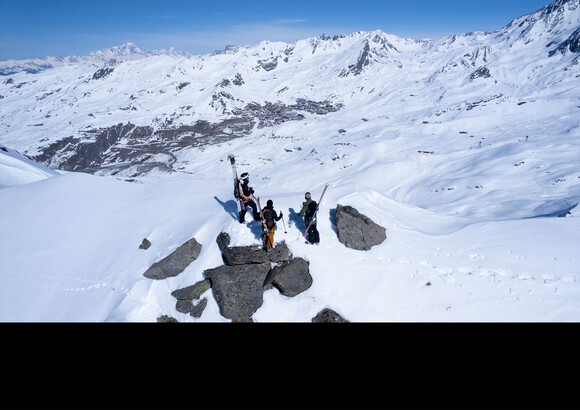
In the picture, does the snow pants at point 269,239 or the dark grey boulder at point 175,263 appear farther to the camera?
the dark grey boulder at point 175,263

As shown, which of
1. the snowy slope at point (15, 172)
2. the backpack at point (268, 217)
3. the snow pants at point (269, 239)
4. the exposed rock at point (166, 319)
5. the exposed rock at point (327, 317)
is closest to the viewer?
the exposed rock at point (327, 317)

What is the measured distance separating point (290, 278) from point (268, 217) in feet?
7.69

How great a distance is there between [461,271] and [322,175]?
33518 millimetres

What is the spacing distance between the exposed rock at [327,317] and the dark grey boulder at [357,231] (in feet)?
10.1

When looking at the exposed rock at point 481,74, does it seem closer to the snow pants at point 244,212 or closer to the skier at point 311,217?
the skier at point 311,217

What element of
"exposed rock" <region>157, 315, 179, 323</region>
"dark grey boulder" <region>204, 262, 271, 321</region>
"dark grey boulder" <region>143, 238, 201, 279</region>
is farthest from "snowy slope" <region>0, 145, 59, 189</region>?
"dark grey boulder" <region>204, 262, 271, 321</region>

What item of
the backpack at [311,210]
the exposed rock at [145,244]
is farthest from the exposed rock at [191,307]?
the backpack at [311,210]

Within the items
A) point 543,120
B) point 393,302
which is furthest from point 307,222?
point 543,120

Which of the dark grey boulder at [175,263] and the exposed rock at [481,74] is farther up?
the exposed rock at [481,74]

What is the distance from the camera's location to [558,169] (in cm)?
2641

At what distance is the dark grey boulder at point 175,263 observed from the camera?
10.5 metres
